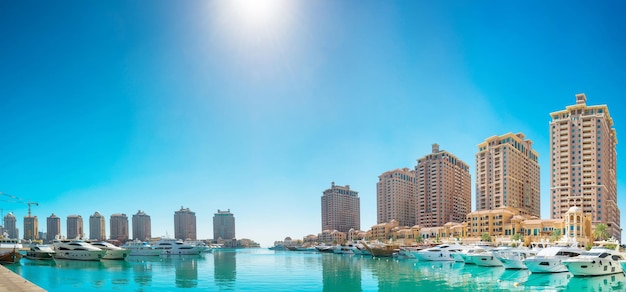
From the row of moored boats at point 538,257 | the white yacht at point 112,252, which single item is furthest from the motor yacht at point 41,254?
the row of moored boats at point 538,257

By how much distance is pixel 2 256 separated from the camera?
75.0m

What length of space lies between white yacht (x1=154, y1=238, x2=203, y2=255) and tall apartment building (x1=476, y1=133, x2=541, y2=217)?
3825 inches

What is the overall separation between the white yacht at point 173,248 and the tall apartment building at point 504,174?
97163 mm

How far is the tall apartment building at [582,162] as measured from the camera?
122m

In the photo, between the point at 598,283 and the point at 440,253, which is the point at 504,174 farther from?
the point at 598,283

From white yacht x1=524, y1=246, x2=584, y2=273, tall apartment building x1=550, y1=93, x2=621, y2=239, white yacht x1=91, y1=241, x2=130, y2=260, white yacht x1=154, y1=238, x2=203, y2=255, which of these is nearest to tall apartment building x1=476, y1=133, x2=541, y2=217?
tall apartment building x1=550, y1=93, x2=621, y2=239

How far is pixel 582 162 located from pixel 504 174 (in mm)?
25093

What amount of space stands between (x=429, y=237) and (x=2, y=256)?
396 ft

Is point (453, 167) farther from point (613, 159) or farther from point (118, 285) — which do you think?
point (118, 285)

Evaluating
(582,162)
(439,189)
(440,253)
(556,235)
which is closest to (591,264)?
(440,253)

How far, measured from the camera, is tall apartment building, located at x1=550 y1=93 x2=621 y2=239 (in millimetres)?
121500

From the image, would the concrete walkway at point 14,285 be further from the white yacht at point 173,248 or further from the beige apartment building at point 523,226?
the beige apartment building at point 523,226

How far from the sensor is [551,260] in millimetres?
56625

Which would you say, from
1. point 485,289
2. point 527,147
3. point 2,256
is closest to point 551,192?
point 527,147
